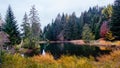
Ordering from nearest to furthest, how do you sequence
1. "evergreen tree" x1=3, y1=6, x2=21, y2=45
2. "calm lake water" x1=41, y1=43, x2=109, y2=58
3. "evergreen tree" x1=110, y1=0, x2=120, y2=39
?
1. "calm lake water" x1=41, y1=43, x2=109, y2=58
2. "evergreen tree" x1=3, y1=6, x2=21, y2=45
3. "evergreen tree" x1=110, y1=0, x2=120, y2=39

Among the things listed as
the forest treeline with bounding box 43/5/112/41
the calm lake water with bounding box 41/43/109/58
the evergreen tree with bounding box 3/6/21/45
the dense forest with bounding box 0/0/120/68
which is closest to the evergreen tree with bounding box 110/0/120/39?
the dense forest with bounding box 0/0/120/68

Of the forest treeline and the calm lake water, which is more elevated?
the forest treeline

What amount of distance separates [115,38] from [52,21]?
226ft

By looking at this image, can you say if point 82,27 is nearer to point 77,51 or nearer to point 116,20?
point 116,20

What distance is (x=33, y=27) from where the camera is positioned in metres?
68.9

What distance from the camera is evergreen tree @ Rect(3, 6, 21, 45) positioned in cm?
4845

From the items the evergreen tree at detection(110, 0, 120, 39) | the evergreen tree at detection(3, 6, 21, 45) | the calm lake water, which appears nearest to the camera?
the calm lake water

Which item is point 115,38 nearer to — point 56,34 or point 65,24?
point 65,24

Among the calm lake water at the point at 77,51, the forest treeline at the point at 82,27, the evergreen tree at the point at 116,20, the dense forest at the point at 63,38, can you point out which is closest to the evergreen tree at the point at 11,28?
the dense forest at the point at 63,38

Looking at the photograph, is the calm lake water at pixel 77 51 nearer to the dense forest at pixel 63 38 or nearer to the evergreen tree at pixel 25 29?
the dense forest at pixel 63 38

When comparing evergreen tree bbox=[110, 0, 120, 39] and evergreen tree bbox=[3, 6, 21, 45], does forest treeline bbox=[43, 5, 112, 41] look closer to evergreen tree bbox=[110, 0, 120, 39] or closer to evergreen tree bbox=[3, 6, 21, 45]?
evergreen tree bbox=[110, 0, 120, 39]

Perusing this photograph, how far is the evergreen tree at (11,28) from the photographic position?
48.5m

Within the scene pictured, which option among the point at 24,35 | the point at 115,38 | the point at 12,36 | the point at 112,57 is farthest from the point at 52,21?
the point at 112,57

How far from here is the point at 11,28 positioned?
49.5 metres
